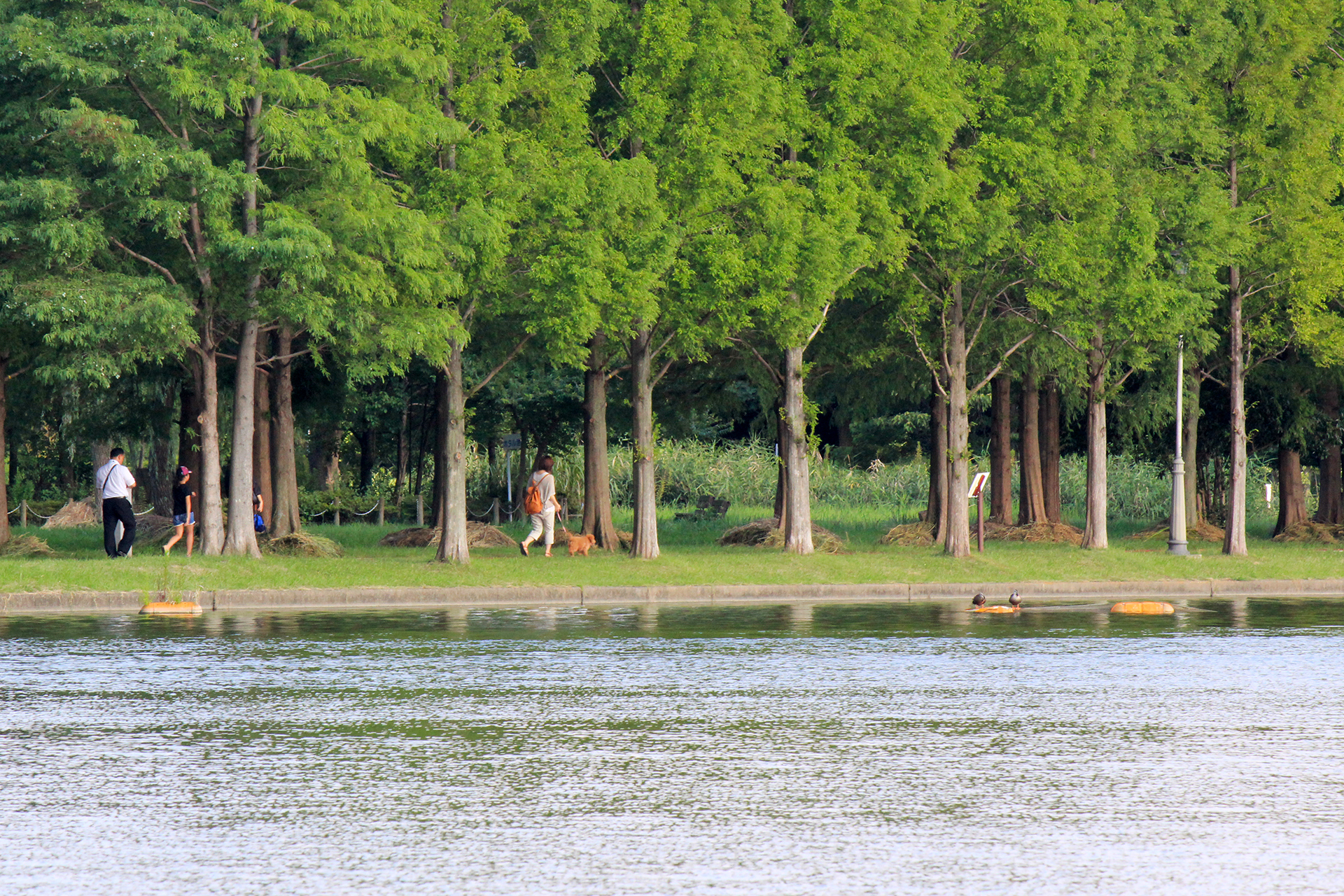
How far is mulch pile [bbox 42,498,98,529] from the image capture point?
160 feet

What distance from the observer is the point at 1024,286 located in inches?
1207

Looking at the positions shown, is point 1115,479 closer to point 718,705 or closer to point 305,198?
point 305,198

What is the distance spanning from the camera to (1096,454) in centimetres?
3073

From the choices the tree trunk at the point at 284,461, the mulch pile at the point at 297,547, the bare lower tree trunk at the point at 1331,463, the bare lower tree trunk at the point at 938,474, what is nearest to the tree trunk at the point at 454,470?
the mulch pile at the point at 297,547

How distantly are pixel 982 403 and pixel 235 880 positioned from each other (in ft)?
187

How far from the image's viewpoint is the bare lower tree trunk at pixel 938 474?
3358cm

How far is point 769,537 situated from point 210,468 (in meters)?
12.3

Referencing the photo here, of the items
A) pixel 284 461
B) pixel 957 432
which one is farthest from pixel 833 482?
pixel 284 461

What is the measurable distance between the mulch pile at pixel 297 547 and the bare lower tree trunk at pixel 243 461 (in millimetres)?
2644

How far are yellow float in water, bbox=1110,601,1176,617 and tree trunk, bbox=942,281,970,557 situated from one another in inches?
319

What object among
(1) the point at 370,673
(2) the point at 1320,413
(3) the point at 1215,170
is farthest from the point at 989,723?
(2) the point at 1320,413

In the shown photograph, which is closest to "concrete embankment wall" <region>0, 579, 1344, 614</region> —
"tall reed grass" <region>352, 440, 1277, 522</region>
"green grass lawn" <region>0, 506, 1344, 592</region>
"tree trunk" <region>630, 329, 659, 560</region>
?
"green grass lawn" <region>0, 506, 1344, 592</region>

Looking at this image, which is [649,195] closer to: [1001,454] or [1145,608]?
[1145,608]

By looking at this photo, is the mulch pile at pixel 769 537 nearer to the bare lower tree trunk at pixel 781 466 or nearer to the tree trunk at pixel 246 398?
the bare lower tree trunk at pixel 781 466
